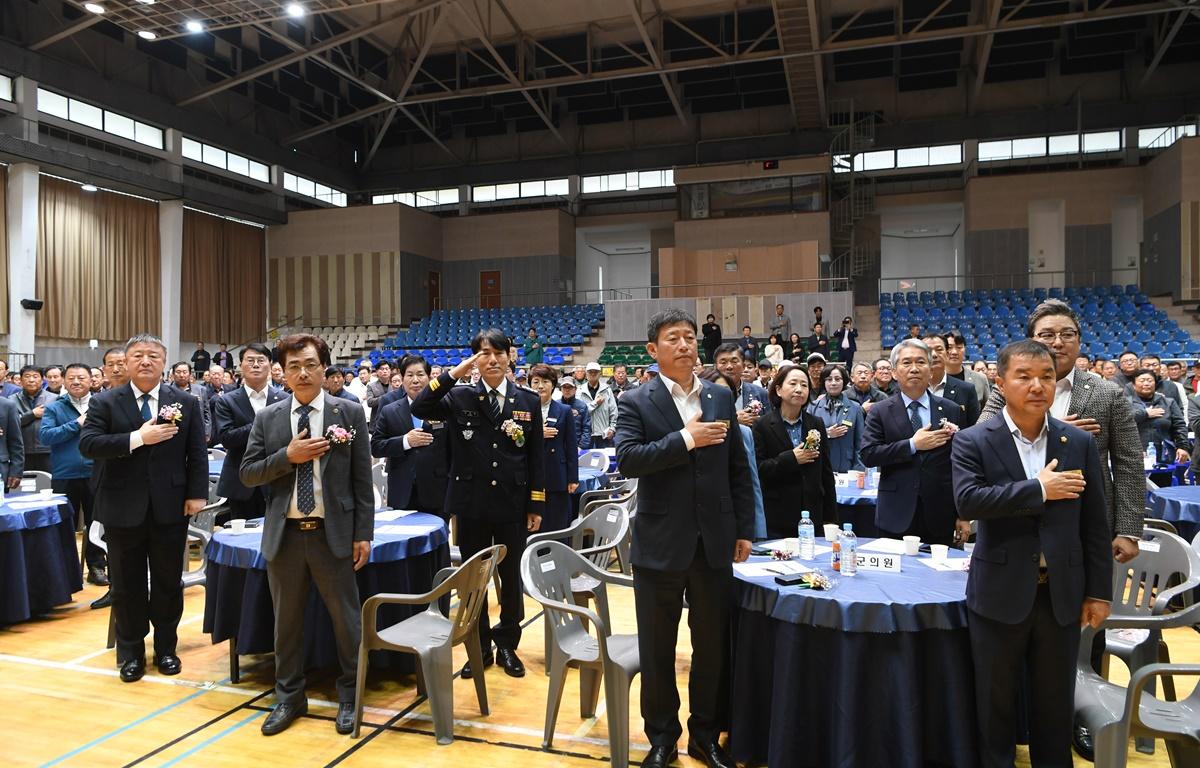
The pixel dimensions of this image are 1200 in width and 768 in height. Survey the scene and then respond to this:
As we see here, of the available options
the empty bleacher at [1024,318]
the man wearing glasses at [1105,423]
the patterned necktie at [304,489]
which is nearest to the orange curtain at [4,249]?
the patterned necktie at [304,489]

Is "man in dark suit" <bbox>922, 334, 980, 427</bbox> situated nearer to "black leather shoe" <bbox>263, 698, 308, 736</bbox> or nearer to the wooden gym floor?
the wooden gym floor

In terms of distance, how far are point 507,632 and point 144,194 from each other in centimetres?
1769

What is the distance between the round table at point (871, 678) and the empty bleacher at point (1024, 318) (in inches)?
533

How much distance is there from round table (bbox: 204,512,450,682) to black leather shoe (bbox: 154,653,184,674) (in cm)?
26

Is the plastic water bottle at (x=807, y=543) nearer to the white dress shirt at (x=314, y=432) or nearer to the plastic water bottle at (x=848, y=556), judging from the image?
the plastic water bottle at (x=848, y=556)

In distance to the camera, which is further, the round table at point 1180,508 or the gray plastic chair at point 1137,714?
the round table at point 1180,508

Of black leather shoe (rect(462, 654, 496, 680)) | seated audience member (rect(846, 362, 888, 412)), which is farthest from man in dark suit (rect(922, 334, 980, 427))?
black leather shoe (rect(462, 654, 496, 680))

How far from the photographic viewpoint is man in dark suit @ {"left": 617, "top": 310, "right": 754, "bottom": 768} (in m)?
2.98

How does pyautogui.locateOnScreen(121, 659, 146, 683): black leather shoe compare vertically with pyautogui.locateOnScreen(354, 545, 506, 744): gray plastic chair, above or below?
below

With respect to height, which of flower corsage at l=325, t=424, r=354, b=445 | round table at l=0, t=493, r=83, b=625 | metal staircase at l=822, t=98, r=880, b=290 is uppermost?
metal staircase at l=822, t=98, r=880, b=290

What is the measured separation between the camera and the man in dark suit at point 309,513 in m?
3.52

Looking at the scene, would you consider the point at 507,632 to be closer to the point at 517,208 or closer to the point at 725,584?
the point at 725,584

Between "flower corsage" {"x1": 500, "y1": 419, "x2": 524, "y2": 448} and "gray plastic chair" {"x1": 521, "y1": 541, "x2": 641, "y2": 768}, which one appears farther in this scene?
"flower corsage" {"x1": 500, "y1": 419, "x2": 524, "y2": 448}

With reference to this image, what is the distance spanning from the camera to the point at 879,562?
10.9 ft
